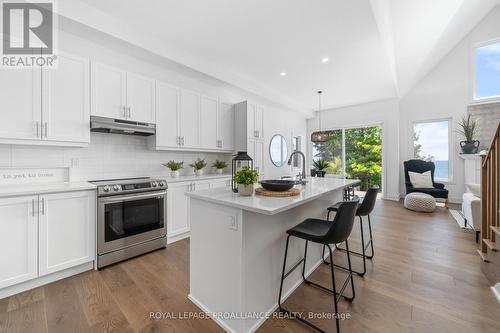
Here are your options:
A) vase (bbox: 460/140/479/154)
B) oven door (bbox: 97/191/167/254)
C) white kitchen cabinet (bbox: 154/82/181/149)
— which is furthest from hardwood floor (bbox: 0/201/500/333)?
vase (bbox: 460/140/479/154)

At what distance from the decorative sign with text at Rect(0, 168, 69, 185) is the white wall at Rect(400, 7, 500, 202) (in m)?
7.93

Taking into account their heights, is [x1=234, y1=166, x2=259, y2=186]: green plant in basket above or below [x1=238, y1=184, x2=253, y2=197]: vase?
above

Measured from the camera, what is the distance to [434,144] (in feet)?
19.2

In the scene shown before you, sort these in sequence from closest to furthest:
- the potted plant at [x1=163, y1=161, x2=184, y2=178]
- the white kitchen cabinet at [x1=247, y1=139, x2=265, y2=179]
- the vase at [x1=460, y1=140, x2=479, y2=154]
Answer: the potted plant at [x1=163, y1=161, x2=184, y2=178], the white kitchen cabinet at [x1=247, y1=139, x2=265, y2=179], the vase at [x1=460, y1=140, x2=479, y2=154]

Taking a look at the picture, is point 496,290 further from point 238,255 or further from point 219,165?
point 219,165

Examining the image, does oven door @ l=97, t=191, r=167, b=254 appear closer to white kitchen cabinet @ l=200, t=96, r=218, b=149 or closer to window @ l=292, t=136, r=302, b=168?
white kitchen cabinet @ l=200, t=96, r=218, b=149

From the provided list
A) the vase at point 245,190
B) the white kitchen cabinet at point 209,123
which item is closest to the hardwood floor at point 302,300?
the vase at point 245,190

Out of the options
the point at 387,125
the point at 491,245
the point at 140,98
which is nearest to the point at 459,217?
the point at 491,245

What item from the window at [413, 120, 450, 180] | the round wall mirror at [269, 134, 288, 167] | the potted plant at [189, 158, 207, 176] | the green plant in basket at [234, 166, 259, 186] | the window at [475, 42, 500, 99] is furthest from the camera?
the window at [413, 120, 450, 180]

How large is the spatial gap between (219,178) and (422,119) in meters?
5.95

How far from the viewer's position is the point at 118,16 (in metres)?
2.57

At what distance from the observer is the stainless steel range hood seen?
2.60 metres

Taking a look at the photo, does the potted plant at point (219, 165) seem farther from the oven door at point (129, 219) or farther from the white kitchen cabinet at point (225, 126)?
the oven door at point (129, 219)
